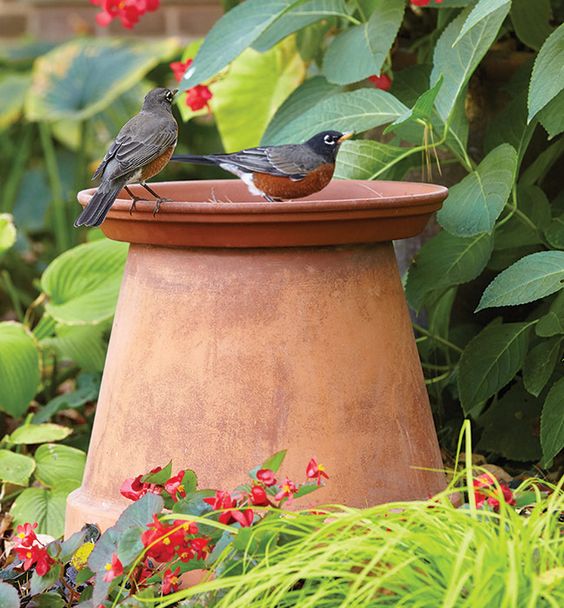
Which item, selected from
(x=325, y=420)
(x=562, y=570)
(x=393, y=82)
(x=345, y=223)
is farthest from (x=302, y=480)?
(x=393, y=82)

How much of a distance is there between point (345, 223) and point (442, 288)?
574 mm

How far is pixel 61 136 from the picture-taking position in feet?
17.1

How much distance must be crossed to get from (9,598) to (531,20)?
5.36 ft

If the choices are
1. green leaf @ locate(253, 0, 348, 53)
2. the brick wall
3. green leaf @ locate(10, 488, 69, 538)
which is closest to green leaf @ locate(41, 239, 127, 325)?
green leaf @ locate(10, 488, 69, 538)

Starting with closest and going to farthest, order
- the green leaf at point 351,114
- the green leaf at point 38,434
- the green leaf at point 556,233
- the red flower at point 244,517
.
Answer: the red flower at point 244,517, the green leaf at point 351,114, the green leaf at point 556,233, the green leaf at point 38,434

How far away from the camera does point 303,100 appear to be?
2623mm

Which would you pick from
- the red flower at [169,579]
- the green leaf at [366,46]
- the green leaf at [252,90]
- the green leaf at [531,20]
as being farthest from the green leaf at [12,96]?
the red flower at [169,579]

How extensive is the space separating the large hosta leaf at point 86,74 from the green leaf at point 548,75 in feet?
8.19

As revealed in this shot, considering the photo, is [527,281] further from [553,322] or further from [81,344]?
[81,344]

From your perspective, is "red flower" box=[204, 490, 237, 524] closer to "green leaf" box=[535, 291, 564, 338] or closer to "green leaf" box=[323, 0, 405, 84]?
"green leaf" box=[535, 291, 564, 338]

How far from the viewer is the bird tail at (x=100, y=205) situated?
188cm

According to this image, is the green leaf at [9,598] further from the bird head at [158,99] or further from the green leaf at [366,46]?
the green leaf at [366,46]

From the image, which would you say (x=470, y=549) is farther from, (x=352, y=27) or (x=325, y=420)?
(x=352, y=27)

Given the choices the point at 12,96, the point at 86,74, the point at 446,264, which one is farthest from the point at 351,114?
the point at 12,96
